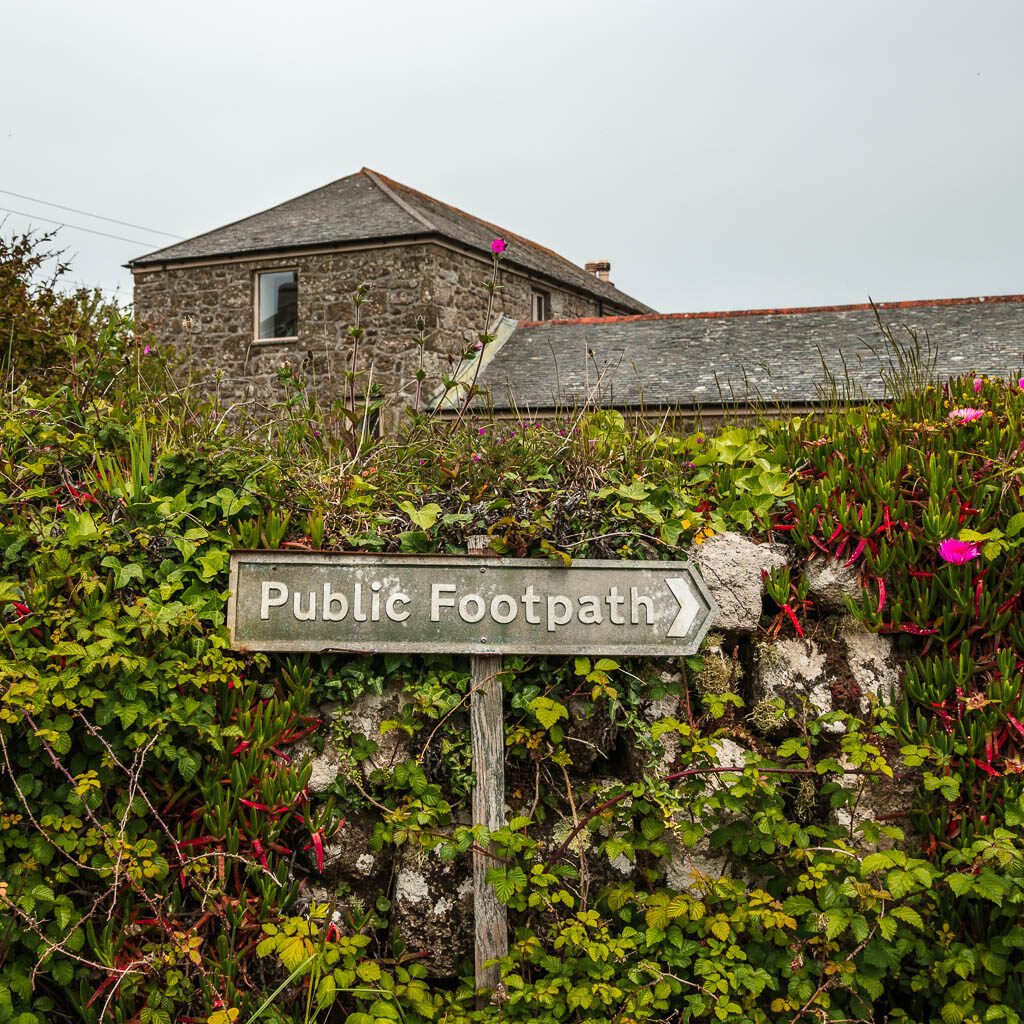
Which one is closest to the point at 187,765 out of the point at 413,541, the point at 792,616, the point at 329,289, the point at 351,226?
the point at 413,541

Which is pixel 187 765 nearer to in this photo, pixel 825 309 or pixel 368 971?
pixel 368 971

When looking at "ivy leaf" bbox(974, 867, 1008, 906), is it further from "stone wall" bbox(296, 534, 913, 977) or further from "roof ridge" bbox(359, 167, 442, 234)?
"roof ridge" bbox(359, 167, 442, 234)

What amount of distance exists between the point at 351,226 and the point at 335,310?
1.74m

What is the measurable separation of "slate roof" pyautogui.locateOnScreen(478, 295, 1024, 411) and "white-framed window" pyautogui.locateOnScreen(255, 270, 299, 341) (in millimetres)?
3872

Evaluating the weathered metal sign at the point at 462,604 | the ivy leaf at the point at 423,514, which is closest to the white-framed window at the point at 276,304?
the ivy leaf at the point at 423,514

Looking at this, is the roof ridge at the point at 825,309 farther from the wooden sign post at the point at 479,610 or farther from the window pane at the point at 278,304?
the wooden sign post at the point at 479,610

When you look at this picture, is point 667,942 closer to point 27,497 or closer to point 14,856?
point 14,856

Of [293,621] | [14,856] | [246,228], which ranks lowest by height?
[14,856]

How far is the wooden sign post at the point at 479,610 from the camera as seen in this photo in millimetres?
3395

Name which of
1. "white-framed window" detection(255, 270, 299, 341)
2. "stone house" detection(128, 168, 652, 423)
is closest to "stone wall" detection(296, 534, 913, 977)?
"stone house" detection(128, 168, 652, 423)

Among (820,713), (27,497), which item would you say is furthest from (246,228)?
(820,713)

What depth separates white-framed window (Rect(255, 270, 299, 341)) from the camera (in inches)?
667

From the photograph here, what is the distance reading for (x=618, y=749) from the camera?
11.9ft

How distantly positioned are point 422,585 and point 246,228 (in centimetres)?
1677
